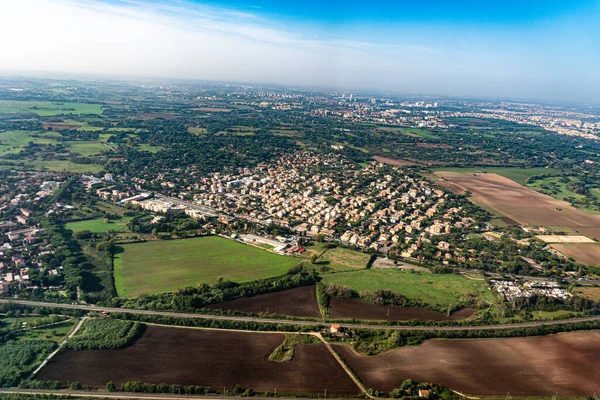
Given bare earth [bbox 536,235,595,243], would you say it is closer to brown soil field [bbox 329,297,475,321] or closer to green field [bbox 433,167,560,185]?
brown soil field [bbox 329,297,475,321]

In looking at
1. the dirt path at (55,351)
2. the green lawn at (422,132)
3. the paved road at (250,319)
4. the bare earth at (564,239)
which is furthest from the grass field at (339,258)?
the green lawn at (422,132)

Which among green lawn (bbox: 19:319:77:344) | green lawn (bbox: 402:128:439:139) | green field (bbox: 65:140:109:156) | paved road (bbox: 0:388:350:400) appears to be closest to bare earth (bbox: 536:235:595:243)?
paved road (bbox: 0:388:350:400)

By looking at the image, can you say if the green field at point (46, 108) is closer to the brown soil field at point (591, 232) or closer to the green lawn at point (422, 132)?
the green lawn at point (422, 132)

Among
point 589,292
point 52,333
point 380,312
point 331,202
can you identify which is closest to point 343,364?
point 380,312

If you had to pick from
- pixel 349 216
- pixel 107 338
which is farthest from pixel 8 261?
pixel 349 216

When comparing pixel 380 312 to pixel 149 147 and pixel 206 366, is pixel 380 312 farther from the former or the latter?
pixel 149 147

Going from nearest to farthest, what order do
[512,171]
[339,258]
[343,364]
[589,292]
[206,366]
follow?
[206,366] < [343,364] < [589,292] < [339,258] < [512,171]
